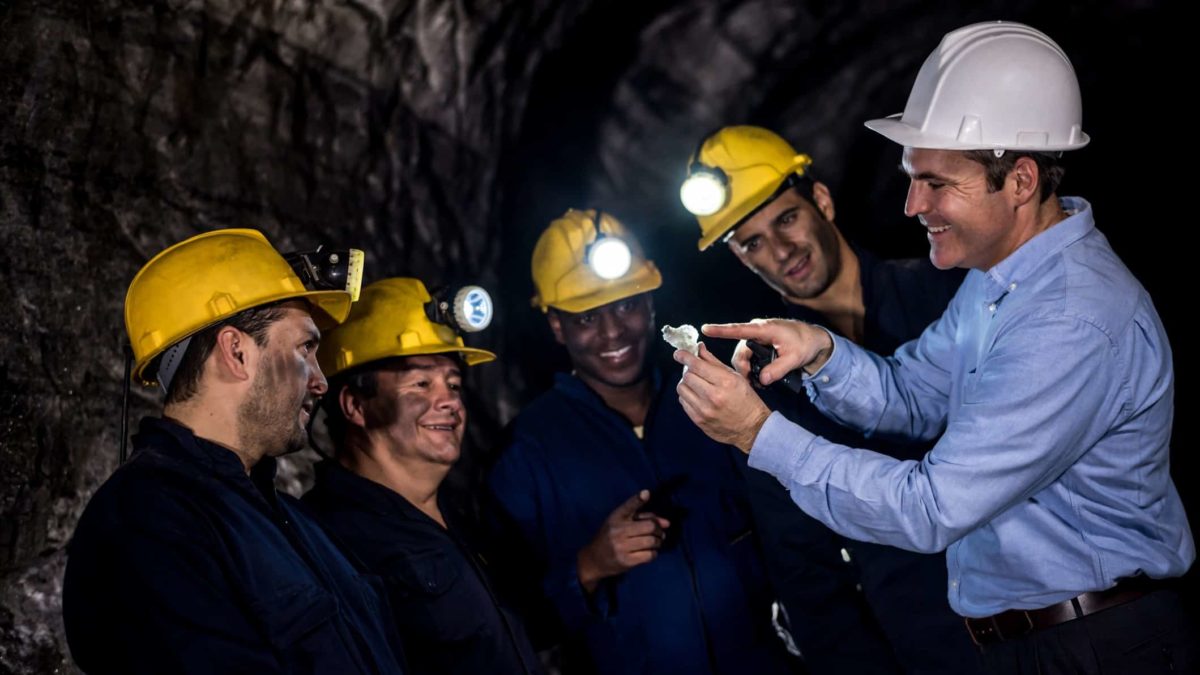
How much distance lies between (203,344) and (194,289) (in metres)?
0.13

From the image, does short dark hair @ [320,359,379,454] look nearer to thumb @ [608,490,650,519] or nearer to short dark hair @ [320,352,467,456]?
short dark hair @ [320,352,467,456]

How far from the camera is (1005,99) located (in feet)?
7.58

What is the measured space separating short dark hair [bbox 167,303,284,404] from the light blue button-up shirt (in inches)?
45.9

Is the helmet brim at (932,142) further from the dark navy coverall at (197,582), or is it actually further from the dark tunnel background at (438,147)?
the dark tunnel background at (438,147)

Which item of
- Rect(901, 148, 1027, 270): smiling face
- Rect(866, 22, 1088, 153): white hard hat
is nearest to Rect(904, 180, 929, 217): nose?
Rect(901, 148, 1027, 270): smiling face

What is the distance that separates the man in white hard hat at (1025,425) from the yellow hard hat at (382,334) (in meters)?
1.04

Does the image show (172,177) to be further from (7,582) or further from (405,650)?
(405,650)

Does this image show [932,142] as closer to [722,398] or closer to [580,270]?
[722,398]

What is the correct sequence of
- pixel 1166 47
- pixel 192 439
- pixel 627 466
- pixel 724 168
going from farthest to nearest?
pixel 1166 47 → pixel 724 168 → pixel 627 466 → pixel 192 439

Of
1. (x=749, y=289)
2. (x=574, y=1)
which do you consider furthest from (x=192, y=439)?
(x=749, y=289)

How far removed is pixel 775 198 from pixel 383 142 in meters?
1.52

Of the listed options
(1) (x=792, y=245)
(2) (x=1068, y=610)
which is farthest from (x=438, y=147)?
(2) (x=1068, y=610)

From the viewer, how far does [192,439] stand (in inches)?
83.3

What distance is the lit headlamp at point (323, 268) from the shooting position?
99.2 inches
